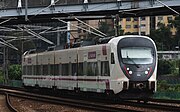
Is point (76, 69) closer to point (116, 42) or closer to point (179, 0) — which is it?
point (116, 42)

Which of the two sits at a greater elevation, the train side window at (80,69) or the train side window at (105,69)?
the train side window at (105,69)

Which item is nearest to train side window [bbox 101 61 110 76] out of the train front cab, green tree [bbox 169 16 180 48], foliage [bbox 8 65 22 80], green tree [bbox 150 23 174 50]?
the train front cab

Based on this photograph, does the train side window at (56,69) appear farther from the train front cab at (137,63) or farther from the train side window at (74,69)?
the train front cab at (137,63)

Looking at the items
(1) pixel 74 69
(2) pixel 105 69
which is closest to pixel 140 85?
(2) pixel 105 69

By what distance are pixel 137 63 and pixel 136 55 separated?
0.42 m

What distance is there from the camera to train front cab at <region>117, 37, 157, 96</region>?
1719 cm

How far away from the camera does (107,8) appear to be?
1078 inches

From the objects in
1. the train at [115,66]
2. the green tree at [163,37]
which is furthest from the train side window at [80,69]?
the green tree at [163,37]

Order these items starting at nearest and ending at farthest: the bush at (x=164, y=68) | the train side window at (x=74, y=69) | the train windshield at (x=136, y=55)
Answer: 1. the train windshield at (x=136, y=55)
2. the train side window at (x=74, y=69)
3. the bush at (x=164, y=68)

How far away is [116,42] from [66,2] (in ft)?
43.0

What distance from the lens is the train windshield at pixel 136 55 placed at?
57.1 feet

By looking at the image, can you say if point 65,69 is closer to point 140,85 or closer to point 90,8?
point 90,8

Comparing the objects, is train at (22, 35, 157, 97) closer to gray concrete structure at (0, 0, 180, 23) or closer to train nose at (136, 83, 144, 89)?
train nose at (136, 83, 144, 89)

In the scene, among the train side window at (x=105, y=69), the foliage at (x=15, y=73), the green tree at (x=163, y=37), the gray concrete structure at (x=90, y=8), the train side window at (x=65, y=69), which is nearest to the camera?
the train side window at (x=105, y=69)
